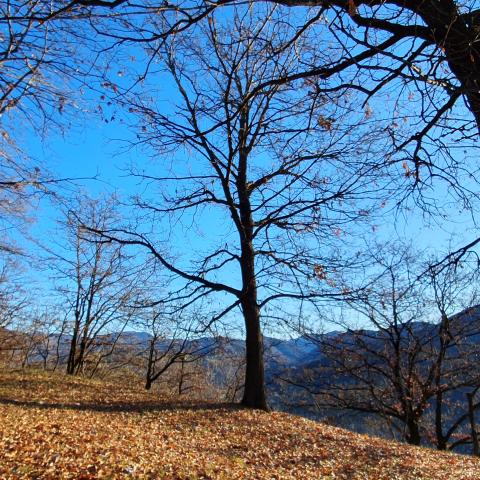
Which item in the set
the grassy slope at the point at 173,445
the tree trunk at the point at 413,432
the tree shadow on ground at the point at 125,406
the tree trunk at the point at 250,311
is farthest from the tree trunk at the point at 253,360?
the tree trunk at the point at 413,432

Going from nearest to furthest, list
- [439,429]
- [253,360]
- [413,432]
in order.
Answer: [253,360] < [413,432] < [439,429]

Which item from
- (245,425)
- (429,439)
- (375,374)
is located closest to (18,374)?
(245,425)

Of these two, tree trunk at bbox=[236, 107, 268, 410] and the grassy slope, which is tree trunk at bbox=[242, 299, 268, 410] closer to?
tree trunk at bbox=[236, 107, 268, 410]

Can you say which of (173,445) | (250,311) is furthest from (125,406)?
(250,311)

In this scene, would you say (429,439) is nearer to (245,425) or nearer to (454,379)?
(454,379)

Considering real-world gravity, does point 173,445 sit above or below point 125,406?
below

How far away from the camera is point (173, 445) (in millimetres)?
5906

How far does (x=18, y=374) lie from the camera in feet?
39.2

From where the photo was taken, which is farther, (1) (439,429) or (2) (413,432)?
(1) (439,429)

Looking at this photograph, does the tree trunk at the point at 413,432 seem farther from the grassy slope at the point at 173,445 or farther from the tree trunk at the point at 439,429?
the grassy slope at the point at 173,445

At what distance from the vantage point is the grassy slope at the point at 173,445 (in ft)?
14.8

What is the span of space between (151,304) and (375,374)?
12.5 meters

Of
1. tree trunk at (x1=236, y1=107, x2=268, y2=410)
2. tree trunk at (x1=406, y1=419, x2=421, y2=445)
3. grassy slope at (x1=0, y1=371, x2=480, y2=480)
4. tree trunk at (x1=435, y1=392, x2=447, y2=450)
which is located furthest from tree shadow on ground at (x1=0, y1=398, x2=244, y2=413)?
tree trunk at (x1=435, y1=392, x2=447, y2=450)

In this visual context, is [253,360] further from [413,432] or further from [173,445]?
[413,432]
